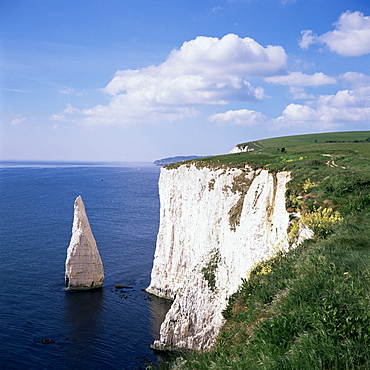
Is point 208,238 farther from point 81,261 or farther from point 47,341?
point 47,341

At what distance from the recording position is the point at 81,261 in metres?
43.4

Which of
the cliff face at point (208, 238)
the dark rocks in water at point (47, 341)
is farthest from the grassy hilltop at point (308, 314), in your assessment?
the dark rocks in water at point (47, 341)

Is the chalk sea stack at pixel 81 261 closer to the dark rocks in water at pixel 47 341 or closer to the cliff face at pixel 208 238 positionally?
the cliff face at pixel 208 238

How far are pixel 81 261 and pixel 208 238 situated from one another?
16112mm

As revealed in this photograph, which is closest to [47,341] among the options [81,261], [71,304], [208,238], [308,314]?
[71,304]

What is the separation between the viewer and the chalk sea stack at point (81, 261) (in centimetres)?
4309

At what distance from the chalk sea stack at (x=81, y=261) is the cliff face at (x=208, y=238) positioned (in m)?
6.65

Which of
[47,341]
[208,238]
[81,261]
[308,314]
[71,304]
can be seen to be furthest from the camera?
[81,261]

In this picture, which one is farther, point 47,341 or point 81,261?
point 81,261

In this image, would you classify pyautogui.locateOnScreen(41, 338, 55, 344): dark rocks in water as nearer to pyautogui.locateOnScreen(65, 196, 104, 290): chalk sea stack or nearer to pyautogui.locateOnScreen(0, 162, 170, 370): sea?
pyautogui.locateOnScreen(0, 162, 170, 370): sea

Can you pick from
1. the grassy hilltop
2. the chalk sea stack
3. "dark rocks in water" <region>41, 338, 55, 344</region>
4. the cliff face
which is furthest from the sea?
the grassy hilltop

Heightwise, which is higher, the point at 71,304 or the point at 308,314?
the point at 308,314

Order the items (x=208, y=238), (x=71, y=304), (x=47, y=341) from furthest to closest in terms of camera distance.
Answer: (x=71, y=304) → (x=208, y=238) → (x=47, y=341)

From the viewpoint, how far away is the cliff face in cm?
2294
